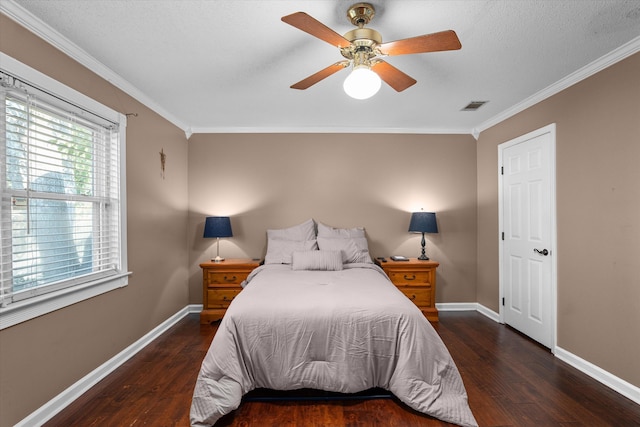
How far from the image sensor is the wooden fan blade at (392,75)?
80.1 inches

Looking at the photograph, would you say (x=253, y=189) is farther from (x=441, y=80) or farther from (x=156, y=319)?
(x=441, y=80)

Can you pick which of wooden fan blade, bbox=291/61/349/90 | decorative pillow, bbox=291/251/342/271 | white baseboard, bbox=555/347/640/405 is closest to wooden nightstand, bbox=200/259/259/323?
decorative pillow, bbox=291/251/342/271

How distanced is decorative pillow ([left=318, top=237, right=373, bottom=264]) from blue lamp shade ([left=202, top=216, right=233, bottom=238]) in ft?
3.85

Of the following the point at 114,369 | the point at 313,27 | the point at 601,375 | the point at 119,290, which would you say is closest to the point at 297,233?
the point at 119,290

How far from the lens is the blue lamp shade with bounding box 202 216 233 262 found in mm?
3855

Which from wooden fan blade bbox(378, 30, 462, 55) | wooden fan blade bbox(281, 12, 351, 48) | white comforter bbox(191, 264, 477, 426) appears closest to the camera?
wooden fan blade bbox(281, 12, 351, 48)

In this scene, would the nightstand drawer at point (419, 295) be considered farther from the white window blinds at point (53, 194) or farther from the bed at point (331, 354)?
the white window blinds at point (53, 194)

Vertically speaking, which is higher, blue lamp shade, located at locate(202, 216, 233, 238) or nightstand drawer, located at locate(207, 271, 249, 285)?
blue lamp shade, located at locate(202, 216, 233, 238)

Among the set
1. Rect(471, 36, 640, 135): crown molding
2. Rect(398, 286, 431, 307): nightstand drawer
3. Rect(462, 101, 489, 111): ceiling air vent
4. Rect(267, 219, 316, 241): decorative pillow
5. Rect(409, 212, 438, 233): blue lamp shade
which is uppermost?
Rect(462, 101, 489, 111): ceiling air vent

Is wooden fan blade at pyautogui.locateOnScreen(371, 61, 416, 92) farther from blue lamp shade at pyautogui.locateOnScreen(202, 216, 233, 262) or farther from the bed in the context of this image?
blue lamp shade at pyautogui.locateOnScreen(202, 216, 233, 262)

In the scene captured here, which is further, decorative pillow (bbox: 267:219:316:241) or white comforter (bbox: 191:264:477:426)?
decorative pillow (bbox: 267:219:316:241)

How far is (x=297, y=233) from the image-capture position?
4039 millimetres

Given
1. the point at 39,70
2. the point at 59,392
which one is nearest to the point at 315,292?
the point at 59,392

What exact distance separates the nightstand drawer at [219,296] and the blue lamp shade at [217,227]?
384 millimetres
